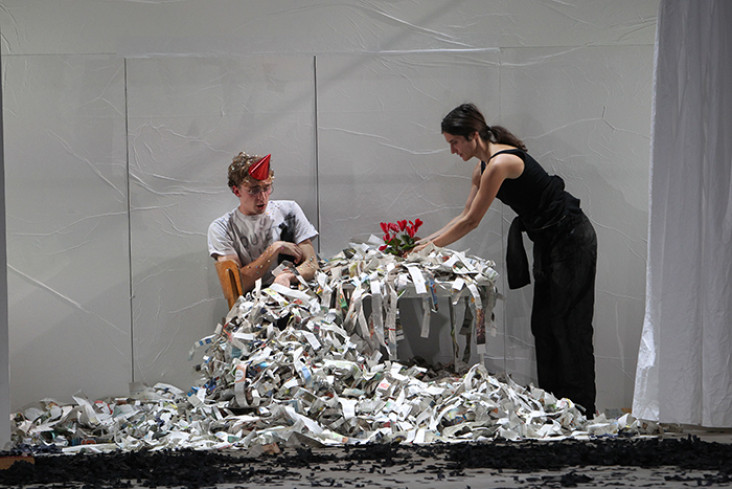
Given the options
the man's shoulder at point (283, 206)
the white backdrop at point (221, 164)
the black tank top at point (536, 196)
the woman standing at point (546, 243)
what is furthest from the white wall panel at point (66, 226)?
the black tank top at point (536, 196)

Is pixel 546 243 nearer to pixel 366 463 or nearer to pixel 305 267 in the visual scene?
pixel 305 267

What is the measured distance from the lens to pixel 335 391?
10.0 ft

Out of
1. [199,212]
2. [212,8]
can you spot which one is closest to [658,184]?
[199,212]

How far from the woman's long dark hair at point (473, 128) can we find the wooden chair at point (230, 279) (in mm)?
1154

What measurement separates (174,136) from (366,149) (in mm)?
901

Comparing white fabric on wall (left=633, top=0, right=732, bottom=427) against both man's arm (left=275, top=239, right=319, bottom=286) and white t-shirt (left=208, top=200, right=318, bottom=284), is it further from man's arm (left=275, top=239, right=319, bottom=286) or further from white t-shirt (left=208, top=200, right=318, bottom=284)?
white t-shirt (left=208, top=200, right=318, bottom=284)

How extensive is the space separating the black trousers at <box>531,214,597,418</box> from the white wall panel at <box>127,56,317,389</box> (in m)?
1.18

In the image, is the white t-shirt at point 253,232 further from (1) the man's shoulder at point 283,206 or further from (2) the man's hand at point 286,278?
(2) the man's hand at point 286,278

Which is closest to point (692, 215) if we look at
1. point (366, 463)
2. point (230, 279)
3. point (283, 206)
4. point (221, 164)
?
point (366, 463)

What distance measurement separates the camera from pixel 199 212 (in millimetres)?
3762

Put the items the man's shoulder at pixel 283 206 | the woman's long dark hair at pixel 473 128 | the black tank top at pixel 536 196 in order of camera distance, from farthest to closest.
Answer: the man's shoulder at pixel 283 206 → the woman's long dark hair at pixel 473 128 → the black tank top at pixel 536 196

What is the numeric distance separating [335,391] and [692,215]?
1432 millimetres

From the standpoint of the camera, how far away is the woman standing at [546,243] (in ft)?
11.5

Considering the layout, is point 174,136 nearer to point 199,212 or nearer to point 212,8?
point 199,212
